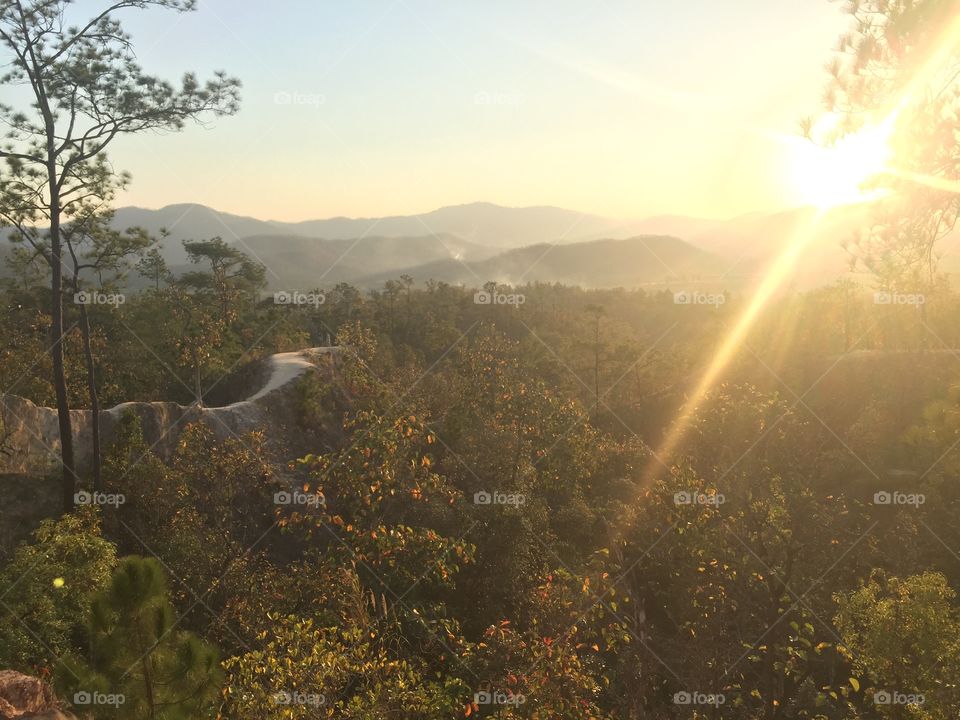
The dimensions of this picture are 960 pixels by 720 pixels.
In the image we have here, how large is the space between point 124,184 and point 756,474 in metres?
17.3

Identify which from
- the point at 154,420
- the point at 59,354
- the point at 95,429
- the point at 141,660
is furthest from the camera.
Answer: the point at 154,420

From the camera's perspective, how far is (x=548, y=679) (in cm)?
894

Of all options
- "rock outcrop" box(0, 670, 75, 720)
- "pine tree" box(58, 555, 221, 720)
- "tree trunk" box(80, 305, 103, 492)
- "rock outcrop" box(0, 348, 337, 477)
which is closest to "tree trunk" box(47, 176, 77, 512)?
"tree trunk" box(80, 305, 103, 492)

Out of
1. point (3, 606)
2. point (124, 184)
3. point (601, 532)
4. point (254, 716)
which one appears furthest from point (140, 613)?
point (601, 532)

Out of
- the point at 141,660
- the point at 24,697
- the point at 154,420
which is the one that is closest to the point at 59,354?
the point at 154,420

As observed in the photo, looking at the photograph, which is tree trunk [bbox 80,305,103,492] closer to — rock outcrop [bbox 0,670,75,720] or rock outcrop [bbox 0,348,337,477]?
rock outcrop [bbox 0,348,337,477]

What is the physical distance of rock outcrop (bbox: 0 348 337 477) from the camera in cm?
1459

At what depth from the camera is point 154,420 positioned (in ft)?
57.3

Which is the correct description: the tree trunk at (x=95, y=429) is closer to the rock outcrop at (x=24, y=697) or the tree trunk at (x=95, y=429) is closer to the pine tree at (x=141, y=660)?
the rock outcrop at (x=24, y=697)

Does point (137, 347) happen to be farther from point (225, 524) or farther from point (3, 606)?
point (3, 606)

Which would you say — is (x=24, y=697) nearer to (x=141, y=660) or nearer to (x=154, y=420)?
(x=141, y=660)

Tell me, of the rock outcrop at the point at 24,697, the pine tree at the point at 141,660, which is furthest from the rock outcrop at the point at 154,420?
the pine tree at the point at 141,660

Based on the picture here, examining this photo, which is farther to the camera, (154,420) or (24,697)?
(154,420)

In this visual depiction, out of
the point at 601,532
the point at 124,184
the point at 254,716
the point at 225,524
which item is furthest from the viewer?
the point at 601,532
